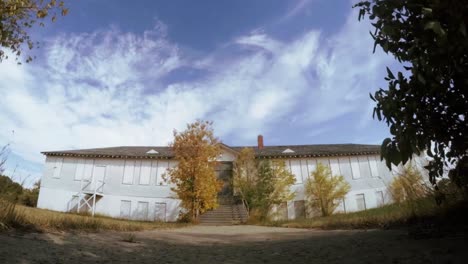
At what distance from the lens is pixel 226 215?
21766 mm

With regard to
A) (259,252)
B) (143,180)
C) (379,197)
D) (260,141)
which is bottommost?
(259,252)

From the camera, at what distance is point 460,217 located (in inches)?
178

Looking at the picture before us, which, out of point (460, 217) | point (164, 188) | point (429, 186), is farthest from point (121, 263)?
point (164, 188)

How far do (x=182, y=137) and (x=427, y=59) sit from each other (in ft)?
64.3

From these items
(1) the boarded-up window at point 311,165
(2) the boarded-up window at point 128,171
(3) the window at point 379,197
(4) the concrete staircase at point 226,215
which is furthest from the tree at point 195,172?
(3) the window at point 379,197

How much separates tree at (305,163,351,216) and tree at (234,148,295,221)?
90.4 inches

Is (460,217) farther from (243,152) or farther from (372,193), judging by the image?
(372,193)

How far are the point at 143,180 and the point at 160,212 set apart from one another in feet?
11.5

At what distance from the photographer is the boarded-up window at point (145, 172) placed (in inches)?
1040

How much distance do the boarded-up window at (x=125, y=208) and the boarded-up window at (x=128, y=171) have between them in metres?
1.88

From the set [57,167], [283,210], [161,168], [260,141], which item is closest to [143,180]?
[161,168]

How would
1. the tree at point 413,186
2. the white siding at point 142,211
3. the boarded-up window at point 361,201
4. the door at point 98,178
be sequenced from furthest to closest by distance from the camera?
the door at point 98,178 < the boarded-up window at point 361,201 < the white siding at point 142,211 < the tree at point 413,186

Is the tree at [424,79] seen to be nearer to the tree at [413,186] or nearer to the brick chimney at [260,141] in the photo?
the tree at [413,186]

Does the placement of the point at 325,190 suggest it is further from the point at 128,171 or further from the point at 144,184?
the point at 128,171
